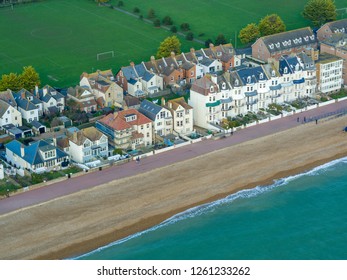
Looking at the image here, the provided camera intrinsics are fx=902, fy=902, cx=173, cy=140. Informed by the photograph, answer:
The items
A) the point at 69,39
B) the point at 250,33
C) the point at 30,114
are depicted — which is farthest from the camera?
the point at 69,39

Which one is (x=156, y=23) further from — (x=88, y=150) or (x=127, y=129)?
(x=88, y=150)

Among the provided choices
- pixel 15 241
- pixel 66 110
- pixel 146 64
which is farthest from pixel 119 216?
pixel 146 64

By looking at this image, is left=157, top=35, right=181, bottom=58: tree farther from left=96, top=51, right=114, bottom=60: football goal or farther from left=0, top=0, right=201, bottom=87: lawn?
left=96, top=51, right=114, bottom=60: football goal

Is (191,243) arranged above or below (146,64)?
below

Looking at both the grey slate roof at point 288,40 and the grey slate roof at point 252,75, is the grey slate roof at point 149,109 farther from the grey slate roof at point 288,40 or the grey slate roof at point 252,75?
the grey slate roof at point 288,40

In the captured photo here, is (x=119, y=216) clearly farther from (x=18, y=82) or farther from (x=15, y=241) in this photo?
(x=18, y=82)

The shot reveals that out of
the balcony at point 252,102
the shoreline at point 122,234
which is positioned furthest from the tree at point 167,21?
the shoreline at point 122,234

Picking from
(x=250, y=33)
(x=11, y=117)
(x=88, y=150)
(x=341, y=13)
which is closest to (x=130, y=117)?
(x=88, y=150)
